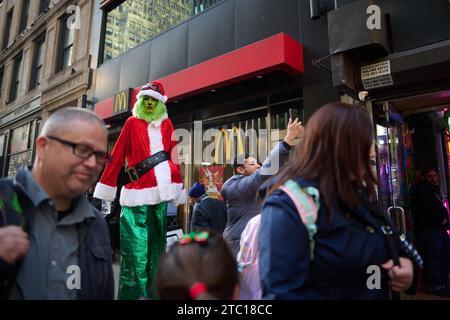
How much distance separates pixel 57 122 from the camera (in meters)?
1.42

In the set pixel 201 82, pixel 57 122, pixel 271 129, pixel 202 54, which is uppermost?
pixel 202 54

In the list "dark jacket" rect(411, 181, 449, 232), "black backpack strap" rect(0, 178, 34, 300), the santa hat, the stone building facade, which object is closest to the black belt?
the santa hat

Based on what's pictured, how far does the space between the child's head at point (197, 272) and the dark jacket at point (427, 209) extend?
16.8 feet

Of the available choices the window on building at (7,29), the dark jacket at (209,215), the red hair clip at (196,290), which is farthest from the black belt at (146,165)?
the window on building at (7,29)

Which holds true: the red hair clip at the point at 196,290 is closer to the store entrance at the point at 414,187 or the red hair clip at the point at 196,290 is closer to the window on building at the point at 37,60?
the store entrance at the point at 414,187

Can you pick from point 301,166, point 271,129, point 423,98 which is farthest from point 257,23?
point 301,166

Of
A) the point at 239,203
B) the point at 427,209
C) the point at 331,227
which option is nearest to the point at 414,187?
the point at 427,209

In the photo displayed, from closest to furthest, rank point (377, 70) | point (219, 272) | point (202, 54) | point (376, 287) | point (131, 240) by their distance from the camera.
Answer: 1. point (219, 272)
2. point (376, 287)
3. point (131, 240)
4. point (377, 70)
5. point (202, 54)

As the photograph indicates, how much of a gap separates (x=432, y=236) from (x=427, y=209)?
0.41 metres

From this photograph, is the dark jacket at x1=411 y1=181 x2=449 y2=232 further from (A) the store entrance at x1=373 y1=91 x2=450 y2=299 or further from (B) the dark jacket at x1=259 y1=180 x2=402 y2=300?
(B) the dark jacket at x1=259 y1=180 x2=402 y2=300

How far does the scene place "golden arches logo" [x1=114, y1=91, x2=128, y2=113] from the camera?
304 inches

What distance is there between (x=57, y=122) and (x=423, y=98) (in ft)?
16.2

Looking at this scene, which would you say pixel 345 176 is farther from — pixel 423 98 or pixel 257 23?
pixel 257 23

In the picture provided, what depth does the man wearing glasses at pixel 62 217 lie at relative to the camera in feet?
4.01
